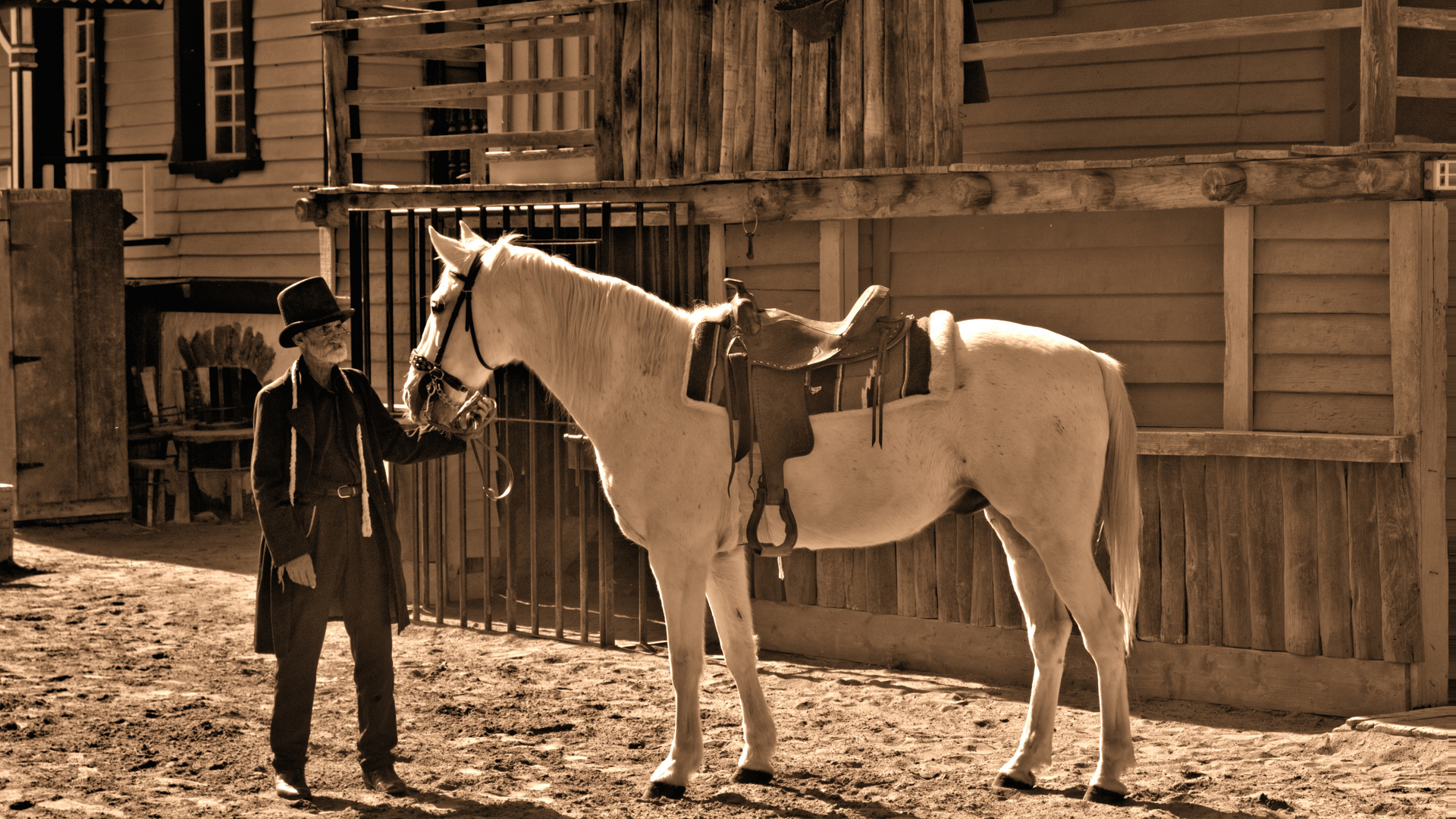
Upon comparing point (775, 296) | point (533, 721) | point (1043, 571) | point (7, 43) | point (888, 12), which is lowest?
point (533, 721)

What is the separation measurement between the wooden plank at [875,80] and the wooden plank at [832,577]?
215 centimetres

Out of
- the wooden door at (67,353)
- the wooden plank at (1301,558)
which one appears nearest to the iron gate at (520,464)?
the wooden plank at (1301,558)

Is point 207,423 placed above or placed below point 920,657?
above

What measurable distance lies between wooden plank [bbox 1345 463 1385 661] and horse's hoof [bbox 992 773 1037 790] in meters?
1.96

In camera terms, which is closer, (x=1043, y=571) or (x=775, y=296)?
(x=1043, y=571)

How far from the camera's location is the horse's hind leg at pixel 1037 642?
5324 millimetres

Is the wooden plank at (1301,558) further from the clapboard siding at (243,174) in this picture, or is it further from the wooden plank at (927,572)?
the clapboard siding at (243,174)

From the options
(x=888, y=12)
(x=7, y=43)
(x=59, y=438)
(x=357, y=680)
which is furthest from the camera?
(x=7, y=43)

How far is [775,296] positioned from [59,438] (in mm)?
7644

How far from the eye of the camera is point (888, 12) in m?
7.21

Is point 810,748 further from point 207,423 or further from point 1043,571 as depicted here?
point 207,423

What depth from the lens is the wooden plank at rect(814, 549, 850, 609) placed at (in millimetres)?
7590

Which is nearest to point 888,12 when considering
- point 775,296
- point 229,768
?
point 775,296

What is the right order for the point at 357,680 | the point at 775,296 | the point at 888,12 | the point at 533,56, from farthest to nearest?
the point at 533,56 → the point at 775,296 → the point at 888,12 → the point at 357,680
